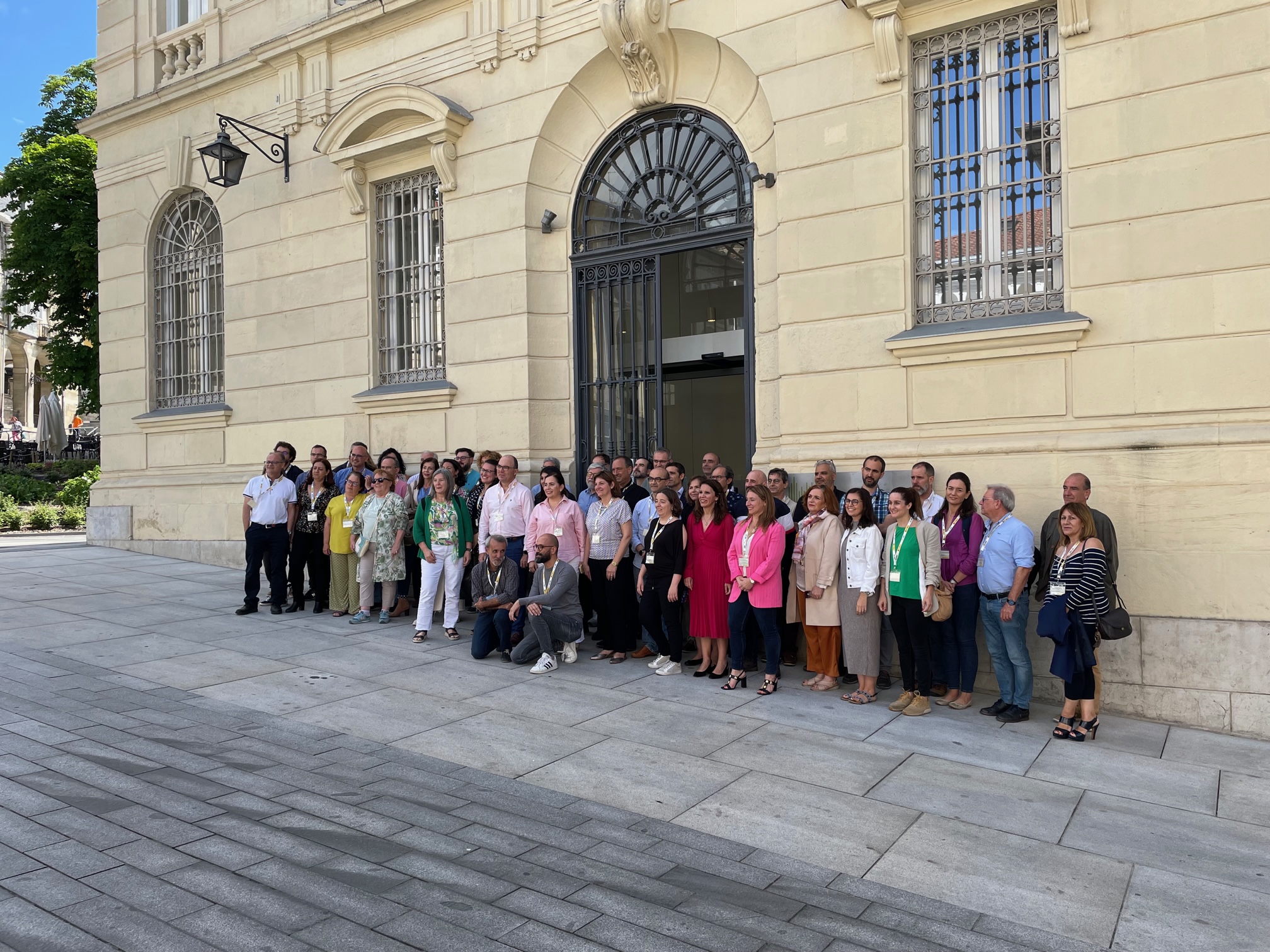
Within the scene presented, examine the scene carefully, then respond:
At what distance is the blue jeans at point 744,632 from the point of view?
26.1 feet

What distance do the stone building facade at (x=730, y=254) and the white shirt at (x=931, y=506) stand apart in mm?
526

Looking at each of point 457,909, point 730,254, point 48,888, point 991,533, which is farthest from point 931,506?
point 730,254

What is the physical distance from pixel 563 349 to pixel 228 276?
633 centimetres

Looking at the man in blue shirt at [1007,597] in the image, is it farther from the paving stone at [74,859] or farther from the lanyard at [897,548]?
the paving stone at [74,859]

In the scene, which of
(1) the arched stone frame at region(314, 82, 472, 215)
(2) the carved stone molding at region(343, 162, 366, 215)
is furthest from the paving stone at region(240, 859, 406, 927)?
(2) the carved stone molding at region(343, 162, 366, 215)

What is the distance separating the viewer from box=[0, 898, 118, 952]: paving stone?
11.7 feet

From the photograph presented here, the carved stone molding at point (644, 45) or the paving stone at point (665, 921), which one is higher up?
the carved stone molding at point (644, 45)

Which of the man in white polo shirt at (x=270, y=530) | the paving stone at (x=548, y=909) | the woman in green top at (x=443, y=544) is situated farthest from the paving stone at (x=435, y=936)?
the man in white polo shirt at (x=270, y=530)

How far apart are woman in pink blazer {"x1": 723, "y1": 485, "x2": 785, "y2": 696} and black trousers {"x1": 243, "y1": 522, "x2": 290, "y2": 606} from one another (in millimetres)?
5695

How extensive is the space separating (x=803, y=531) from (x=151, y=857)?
5.38 metres

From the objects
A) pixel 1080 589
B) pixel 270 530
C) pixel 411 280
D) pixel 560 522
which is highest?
pixel 411 280

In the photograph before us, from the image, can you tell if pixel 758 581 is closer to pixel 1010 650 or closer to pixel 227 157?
pixel 1010 650

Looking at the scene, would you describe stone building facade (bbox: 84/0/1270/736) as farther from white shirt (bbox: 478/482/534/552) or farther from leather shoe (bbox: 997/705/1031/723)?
white shirt (bbox: 478/482/534/552)

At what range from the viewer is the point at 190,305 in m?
15.6
